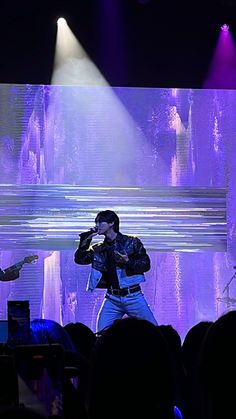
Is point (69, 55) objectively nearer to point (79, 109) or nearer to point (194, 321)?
point (79, 109)

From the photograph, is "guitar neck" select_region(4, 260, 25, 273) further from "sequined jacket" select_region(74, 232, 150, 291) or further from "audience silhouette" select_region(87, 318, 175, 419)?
"audience silhouette" select_region(87, 318, 175, 419)

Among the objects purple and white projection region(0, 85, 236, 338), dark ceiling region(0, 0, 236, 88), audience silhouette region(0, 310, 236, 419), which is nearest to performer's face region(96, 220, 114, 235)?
purple and white projection region(0, 85, 236, 338)

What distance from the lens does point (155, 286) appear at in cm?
662

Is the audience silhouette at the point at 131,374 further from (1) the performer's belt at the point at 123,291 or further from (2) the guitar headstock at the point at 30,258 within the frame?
(2) the guitar headstock at the point at 30,258

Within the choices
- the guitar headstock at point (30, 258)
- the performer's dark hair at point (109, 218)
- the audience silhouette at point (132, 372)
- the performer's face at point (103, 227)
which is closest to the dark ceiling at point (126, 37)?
the performer's dark hair at point (109, 218)

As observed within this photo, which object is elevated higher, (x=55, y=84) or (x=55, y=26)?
(x=55, y=26)

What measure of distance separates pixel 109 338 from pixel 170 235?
188 inches

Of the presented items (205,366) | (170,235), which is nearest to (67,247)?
(170,235)

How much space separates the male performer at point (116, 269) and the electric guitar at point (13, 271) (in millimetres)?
476

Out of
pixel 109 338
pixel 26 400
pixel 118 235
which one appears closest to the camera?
pixel 26 400

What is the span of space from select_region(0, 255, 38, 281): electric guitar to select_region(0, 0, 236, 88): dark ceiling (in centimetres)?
172

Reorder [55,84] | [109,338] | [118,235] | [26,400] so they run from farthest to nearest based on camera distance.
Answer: [55,84], [118,235], [109,338], [26,400]

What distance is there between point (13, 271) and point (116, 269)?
3.20 feet

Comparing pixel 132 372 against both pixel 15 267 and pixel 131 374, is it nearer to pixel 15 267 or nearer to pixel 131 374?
pixel 131 374
